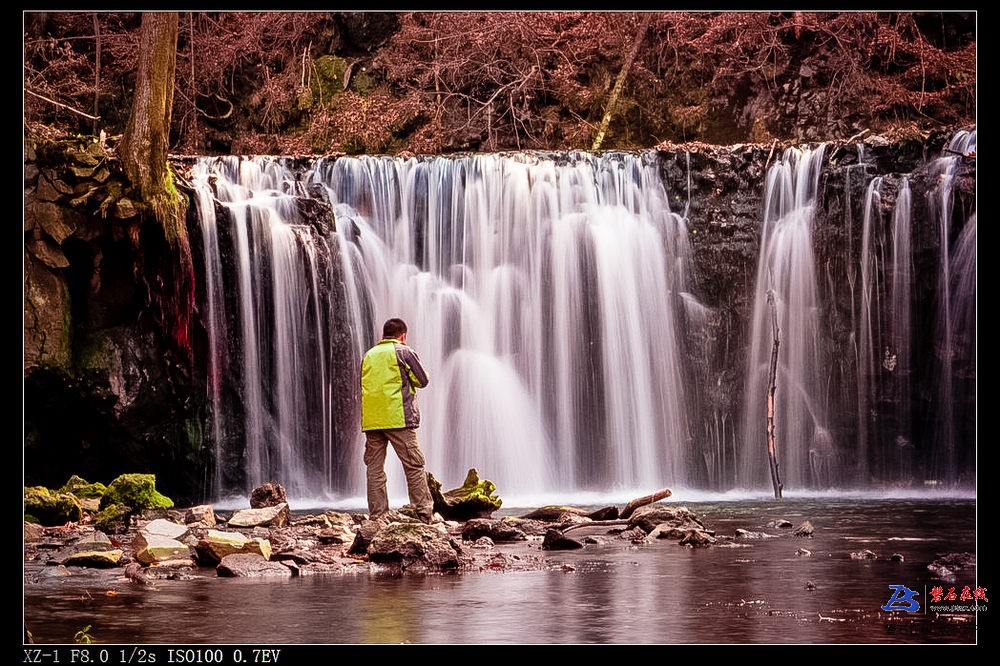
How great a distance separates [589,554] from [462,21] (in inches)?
776

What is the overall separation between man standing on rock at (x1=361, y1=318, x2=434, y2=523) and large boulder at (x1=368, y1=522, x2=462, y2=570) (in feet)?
3.66

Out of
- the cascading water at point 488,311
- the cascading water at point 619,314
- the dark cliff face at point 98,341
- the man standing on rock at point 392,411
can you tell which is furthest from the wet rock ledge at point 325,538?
the cascading water at point 619,314

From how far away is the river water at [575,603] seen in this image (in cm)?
552

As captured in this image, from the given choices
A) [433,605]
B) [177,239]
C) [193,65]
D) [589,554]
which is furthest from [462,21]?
[433,605]

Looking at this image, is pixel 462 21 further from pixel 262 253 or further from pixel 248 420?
pixel 248 420

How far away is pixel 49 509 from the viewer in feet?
36.9

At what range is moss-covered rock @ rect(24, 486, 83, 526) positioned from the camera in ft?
36.8

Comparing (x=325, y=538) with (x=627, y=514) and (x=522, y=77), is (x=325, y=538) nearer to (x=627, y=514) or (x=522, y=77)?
(x=627, y=514)

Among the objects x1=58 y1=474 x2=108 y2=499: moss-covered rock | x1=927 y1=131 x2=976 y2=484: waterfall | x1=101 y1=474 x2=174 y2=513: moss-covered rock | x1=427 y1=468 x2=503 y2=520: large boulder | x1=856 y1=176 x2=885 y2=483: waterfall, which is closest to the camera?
x1=427 y1=468 x2=503 y2=520: large boulder

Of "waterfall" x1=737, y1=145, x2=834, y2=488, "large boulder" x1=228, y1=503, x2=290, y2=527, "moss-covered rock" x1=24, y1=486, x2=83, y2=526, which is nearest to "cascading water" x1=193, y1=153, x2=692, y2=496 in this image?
"waterfall" x1=737, y1=145, x2=834, y2=488

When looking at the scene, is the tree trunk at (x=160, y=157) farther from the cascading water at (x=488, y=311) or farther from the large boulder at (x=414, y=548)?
the large boulder at (x=414, y=548)

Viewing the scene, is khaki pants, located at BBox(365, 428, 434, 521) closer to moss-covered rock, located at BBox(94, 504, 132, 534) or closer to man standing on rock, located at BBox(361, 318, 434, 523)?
man standing on rock, located at BBox(361, 318, 434, 523)

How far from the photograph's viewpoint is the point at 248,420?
1658 cm

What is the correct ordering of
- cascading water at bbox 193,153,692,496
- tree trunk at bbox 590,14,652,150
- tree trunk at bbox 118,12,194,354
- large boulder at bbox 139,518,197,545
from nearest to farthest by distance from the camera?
large boulder at bbox 139,518,197,545 → tree trunk at bbox 118,12,194,354 → cascading water at bbox 193,153,692,496 → tree trunk at bbox 590,14,652,150
